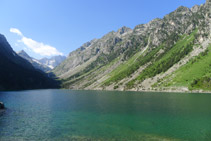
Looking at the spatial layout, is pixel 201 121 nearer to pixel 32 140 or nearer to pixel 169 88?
pixel 32 140

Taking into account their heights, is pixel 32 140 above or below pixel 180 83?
below

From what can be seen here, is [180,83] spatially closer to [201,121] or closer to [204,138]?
[201,121]

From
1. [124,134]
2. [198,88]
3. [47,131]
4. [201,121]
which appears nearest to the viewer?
[124,134]

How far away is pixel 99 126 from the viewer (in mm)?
45000

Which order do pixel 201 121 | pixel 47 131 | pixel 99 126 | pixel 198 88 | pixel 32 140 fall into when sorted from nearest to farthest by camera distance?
pixel 32 140, pixel 47 131, pixel 99 126, pixel 201 121, pixel 198 88

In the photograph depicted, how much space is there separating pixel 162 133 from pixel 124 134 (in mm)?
9450

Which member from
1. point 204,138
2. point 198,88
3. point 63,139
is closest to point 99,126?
point 63,139

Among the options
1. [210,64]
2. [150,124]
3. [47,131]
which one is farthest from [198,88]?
[47,131]

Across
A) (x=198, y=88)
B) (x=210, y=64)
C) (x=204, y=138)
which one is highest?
(x=210, y=64)

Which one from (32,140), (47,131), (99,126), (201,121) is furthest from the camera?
(201,121)

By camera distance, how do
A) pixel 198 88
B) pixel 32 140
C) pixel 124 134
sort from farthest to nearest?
1. pixel 198 88
2. pixel 124 134
3. pixel 32 140

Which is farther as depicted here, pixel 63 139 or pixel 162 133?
pixel 162 133

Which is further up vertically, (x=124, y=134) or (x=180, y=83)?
(x=180, y=83)

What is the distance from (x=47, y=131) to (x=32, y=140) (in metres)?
6.52
